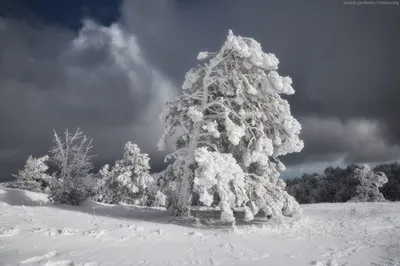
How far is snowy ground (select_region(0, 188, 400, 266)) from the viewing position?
279 inches

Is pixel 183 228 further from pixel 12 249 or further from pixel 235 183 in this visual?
pixel 12 249

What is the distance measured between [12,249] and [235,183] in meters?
7.87

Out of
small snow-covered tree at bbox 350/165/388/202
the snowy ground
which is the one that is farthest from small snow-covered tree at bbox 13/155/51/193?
small snow-covered tree at bbox 350/165/388/202

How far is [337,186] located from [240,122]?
61.2m

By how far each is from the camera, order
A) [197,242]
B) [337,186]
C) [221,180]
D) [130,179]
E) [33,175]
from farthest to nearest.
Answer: [337,186]
[33,175]
[130,179]
[221,180]
[197,242]

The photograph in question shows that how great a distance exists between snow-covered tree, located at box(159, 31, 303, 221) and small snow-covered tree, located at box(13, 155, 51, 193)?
3063 centimetres

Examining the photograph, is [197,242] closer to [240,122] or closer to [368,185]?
[240,122]

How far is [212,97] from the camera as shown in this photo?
15164 mm

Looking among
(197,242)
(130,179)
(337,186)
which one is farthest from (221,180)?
(337,186)

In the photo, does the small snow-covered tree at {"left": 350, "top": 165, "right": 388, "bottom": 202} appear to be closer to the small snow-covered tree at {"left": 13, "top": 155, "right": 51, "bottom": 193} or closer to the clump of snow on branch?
the clump of snow on branch

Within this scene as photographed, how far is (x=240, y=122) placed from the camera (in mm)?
14195

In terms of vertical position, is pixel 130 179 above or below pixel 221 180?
above

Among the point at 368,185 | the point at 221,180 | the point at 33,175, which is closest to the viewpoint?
the point at 221,180

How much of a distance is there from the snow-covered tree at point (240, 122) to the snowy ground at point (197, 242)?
1.78 metres
